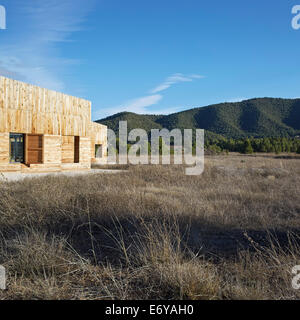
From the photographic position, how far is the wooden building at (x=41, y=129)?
1490 centimetres

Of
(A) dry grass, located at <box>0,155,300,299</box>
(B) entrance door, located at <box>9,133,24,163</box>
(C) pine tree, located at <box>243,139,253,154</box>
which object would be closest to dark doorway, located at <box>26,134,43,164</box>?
(B) entrance door, located at <box>9,133,24,163</box>

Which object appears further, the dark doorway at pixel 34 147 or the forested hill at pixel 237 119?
the forested hill at pixel 237 119

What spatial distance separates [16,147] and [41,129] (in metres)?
2.09

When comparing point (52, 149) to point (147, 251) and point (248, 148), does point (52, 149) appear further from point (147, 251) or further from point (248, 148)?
point (248, 148)

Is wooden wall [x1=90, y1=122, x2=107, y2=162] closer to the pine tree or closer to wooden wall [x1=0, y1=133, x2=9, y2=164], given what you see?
wooden wall [x1=0, y1=133, x2=9, y2=164]

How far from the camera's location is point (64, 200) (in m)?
5.79

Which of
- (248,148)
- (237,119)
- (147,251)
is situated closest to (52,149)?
(147,251)

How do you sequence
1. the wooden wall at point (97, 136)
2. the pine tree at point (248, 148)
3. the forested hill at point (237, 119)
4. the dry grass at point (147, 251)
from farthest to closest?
1. the forested hill at point (237, 119)
2. the pine tree at point (248, 148)
3. the wooden wall at point (97, 136)
4. the dry grass at point (147, 251)

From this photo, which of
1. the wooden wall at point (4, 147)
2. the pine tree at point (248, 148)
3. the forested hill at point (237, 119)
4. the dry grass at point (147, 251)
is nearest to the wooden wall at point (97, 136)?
the wooden wall at point (4, 147)

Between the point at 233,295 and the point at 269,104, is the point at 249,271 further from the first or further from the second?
the point at 269,104

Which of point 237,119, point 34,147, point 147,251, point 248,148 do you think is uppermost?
point 237,119

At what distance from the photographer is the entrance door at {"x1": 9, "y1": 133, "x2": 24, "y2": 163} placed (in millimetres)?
16781

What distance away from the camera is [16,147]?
16.9 m

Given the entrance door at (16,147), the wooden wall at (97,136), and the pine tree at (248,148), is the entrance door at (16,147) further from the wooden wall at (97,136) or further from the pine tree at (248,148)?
the pine tree at (248,148)
